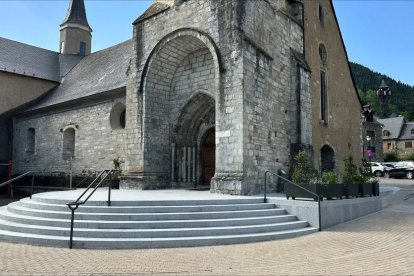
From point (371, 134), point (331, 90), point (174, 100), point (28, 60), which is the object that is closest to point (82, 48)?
point (28, 60)

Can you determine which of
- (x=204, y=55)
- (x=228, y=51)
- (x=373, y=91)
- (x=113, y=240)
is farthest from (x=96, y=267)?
(x=373, y=91)

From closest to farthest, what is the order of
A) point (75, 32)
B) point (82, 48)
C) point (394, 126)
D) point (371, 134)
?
point (75, 32)
point (82, 48)
point (371, 134)
point (394, 126)

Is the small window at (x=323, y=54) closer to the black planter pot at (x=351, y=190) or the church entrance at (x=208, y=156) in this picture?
the church entrance at (x=208, y=156)

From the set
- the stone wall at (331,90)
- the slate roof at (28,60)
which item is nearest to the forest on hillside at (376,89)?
the stone wall at (331,90)

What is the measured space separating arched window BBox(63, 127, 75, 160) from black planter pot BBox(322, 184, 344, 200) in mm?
15229

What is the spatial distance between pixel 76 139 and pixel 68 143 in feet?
5.08

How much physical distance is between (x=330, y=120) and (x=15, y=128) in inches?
773

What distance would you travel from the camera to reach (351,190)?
10.3 m

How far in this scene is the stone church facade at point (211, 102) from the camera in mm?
11062

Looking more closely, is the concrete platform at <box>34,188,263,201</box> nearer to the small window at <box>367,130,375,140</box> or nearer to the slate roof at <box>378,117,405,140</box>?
the small window at <box>367,130,375,140</box>

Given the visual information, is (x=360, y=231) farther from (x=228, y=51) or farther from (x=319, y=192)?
(x=228, y=51)

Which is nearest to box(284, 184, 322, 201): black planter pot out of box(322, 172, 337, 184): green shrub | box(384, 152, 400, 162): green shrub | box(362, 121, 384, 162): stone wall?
box(322, 172, 337, 184): green shrub

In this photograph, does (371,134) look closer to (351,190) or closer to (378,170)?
(378,170)

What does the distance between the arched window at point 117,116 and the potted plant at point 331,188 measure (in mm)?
10818
